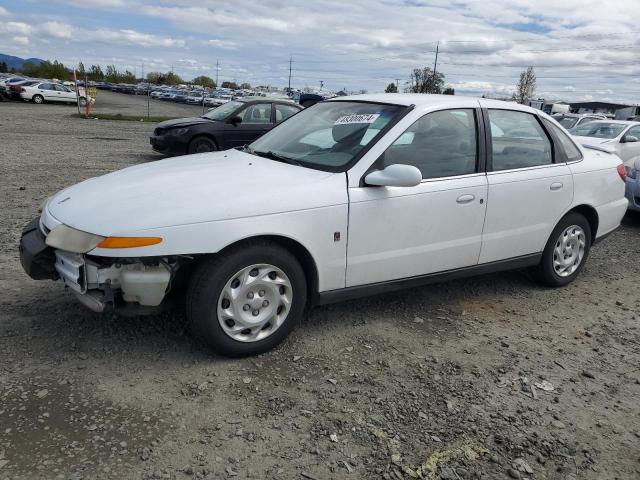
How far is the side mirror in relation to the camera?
3.54 meters

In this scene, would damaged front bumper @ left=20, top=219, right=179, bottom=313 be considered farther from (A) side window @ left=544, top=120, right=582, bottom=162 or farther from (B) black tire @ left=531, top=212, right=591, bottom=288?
(A) side window @ left=544, top=120, right=582, bottom=162

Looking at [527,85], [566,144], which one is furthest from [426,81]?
[566,144]

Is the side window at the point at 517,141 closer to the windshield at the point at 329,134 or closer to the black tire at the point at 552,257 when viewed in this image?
the black tire at the point at 552,257

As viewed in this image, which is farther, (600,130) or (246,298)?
(600,130)

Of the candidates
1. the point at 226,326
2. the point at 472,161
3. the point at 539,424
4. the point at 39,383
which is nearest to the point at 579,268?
the point at 472,161

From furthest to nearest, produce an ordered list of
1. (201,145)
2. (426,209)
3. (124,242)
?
(201,145), (426,209), (124,242)

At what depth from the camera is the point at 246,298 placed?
3.36 m

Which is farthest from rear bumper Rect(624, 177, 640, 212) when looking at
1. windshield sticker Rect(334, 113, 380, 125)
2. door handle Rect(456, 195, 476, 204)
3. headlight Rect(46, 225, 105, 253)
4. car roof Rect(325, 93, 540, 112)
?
headlight Rect(46, 225, 105, 253)

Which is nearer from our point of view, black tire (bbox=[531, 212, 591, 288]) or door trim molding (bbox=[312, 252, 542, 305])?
door trim molding (bbox=[312, 252, 542, 305])

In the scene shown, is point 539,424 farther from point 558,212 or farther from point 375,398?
point 558,212

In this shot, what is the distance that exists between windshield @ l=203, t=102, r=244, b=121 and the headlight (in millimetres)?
9230

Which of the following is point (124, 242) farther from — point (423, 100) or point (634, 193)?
point (634, 193)

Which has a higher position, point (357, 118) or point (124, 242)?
point (357, 118)

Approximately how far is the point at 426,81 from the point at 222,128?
4839cm
